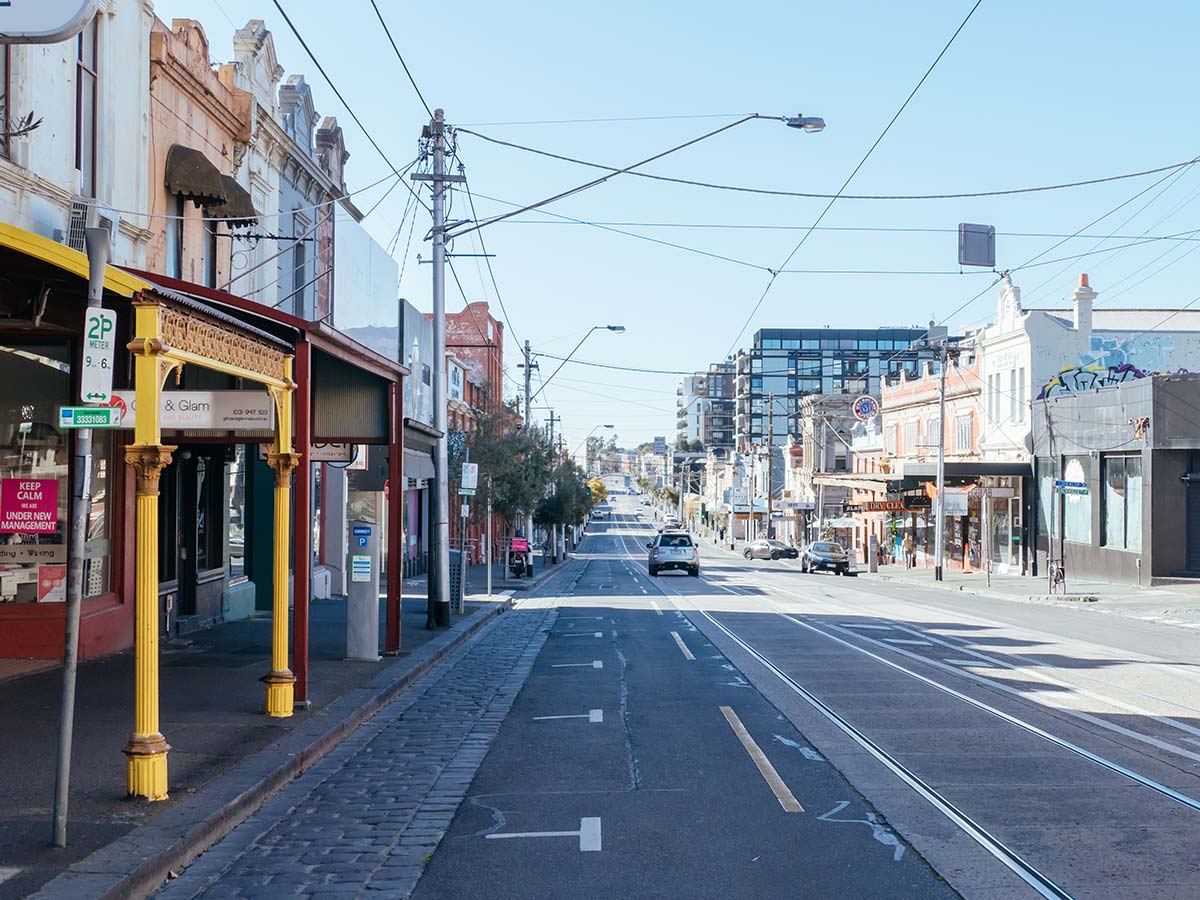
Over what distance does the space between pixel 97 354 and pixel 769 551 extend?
71300mm

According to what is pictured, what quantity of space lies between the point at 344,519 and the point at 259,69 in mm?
11987

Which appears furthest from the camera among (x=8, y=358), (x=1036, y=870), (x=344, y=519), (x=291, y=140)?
(x=344, y=519)

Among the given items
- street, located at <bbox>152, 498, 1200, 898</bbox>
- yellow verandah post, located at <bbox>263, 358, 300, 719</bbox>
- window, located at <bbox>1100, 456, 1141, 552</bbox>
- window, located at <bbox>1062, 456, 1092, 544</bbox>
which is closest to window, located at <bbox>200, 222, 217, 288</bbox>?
street, located at <bbox>152, 498, 1200, 898</bbox>

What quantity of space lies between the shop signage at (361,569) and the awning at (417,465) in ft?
11.0

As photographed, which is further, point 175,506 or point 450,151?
point 450,151

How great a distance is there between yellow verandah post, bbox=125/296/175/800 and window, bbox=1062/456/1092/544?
3891 centimetres

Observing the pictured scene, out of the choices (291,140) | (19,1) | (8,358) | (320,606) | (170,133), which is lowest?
(320,606)

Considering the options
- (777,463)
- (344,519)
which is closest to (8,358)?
(344,519)

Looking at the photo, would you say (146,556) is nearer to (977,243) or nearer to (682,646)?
(682,646)

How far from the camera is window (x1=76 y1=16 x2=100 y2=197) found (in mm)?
15898

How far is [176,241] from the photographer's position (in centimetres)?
1981

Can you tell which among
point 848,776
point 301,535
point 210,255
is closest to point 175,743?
point 301,535

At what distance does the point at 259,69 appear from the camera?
2364 centimetres

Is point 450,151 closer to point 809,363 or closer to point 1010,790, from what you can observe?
point 1010,790
